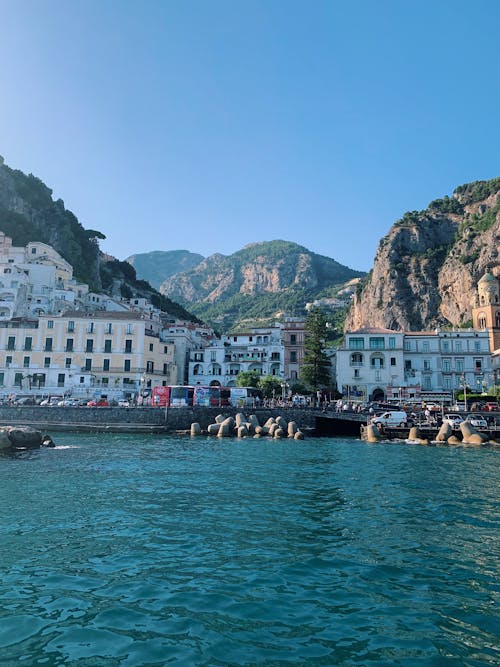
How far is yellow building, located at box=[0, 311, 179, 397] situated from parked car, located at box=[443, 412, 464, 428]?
34.2 m

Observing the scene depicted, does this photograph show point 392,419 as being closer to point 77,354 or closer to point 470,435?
point 470,435

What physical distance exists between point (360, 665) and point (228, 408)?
134 feet

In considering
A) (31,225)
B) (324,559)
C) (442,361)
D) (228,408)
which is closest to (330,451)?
(228,408)

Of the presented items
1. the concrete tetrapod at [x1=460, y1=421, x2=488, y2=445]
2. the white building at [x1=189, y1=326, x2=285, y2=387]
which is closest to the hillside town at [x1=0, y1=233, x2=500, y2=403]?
the white building at [x1=189, y1=326, x2=285, y2=387]

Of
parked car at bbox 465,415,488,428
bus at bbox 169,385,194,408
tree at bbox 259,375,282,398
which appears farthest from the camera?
tree at bbox 259,375,282,398

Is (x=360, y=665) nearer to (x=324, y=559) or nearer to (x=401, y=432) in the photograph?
(x=324, y=559)

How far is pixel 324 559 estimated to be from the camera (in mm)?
10023

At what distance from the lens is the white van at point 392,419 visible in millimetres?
43219

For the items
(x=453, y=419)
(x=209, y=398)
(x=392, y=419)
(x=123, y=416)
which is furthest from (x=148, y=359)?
(x=453, y=419)

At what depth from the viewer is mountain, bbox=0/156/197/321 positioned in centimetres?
9925

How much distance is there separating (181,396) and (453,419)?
85.0 ft

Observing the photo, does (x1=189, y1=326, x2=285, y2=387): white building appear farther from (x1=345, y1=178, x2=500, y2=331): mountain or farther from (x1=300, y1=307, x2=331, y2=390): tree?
(x1=345, y1=178, x2=500, y2=331): mountain

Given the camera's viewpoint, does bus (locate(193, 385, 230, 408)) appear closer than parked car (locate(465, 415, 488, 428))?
No

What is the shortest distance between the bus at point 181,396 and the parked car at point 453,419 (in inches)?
954
